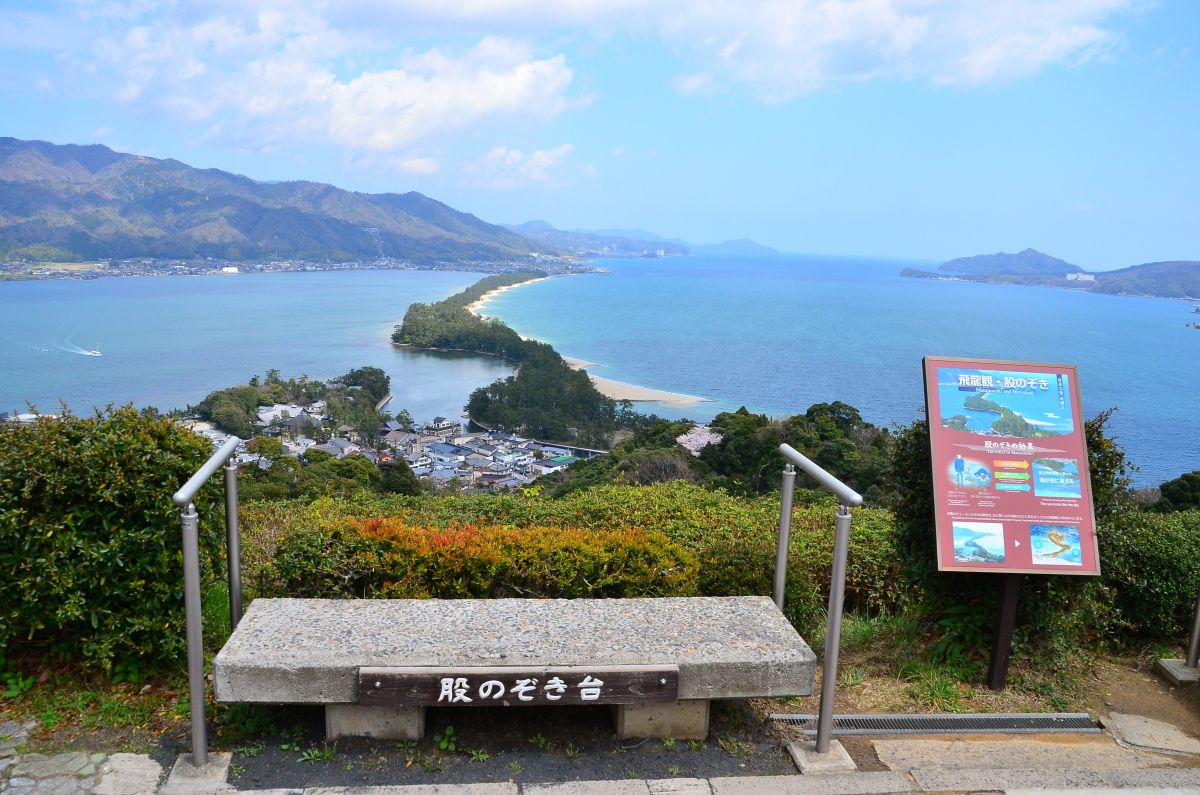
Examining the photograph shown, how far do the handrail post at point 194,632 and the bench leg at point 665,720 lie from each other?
158cm

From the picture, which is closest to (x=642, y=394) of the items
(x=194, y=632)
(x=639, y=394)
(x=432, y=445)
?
(x=639, y=394)

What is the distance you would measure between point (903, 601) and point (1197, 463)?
44.3 metres

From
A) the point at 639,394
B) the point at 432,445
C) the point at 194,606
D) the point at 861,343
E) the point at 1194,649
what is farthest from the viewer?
the point at 861,343

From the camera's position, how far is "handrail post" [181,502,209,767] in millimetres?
2934

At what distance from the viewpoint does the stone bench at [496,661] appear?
3141mm

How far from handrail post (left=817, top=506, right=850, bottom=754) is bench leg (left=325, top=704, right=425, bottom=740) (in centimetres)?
160

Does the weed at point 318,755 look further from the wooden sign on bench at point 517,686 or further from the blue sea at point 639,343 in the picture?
the blue sea at point 639,343

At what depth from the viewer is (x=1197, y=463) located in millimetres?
40312

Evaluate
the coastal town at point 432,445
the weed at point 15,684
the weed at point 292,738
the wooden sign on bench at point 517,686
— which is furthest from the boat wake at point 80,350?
the wooden sign on bench at point 517,686

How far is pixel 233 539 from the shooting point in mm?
3637

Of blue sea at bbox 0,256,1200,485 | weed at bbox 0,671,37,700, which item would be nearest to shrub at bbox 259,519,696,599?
weed at bbox 0,671,37,700

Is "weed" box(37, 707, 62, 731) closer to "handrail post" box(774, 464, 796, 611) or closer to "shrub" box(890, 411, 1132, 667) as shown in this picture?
"handrail post" box(774, 464, 796, 611)

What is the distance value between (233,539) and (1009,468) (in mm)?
3506

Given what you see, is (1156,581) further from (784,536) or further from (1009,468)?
(784,536)
